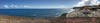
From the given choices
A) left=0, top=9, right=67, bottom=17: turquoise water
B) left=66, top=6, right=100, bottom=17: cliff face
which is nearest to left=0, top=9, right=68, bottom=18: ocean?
left=0, top=9, right=67, bottom=17: turquoise water

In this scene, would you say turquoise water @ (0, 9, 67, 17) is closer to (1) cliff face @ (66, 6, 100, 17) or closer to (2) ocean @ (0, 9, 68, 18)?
(2) ocean @ (0, 9, 68, 18)

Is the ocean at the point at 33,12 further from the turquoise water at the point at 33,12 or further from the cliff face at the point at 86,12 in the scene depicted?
the cliff face at the point at 86,12

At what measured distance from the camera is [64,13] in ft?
5.96

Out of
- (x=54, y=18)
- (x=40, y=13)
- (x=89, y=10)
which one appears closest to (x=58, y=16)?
(x=54, y=18)

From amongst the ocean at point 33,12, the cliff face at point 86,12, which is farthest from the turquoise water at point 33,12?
the cliff face at point 86,12

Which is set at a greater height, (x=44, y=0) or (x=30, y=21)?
(x=44, y=0)

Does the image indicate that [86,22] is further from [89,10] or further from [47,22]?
[47,22]

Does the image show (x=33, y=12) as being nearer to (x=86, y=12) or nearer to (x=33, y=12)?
(x=33, y=12)

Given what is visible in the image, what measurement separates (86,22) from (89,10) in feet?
0.38

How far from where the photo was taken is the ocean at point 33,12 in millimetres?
1767

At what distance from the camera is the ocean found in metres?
1.77

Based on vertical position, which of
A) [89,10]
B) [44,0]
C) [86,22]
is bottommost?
[86,22]

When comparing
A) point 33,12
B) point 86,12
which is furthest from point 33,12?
point 86,12

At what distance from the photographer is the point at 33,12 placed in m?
1.76
